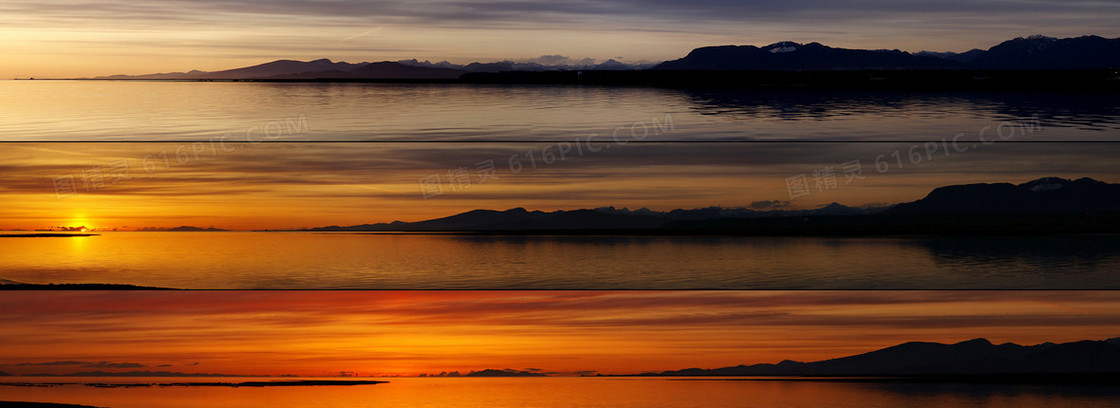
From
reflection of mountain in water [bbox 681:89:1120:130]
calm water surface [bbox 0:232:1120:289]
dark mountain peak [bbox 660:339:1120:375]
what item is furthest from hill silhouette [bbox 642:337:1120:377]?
reflection of mountain in water [bbox 681:89:1120:130]

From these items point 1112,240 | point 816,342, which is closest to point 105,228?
point 816,342

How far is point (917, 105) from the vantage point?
3.92 metres

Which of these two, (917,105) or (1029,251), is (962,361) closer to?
(1029,251)

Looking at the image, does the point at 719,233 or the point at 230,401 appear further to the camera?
the point at 230,401

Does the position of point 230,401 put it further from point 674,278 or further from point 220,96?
point 220,96

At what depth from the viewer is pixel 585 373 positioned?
9.31 feet

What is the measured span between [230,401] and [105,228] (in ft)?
2.16

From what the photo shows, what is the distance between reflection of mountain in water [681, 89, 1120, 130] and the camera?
359 cm

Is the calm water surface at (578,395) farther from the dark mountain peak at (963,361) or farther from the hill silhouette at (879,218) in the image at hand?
the hill silhouette at (879,218)

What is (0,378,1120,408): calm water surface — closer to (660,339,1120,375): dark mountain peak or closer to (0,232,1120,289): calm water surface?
(660,339,1120,375): dark mountain peak

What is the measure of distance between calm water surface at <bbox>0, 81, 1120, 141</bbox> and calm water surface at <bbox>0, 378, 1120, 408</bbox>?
84cm

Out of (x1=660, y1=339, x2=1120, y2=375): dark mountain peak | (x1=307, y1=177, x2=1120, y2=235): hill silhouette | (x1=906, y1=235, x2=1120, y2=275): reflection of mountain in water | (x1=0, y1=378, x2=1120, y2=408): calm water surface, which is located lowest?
(x1=0, y1=378, x2=1120, y2=408): calm water surface

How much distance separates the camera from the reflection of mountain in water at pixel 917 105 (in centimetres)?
359

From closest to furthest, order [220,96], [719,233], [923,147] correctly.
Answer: [719,233], [923,147], [220,96]
